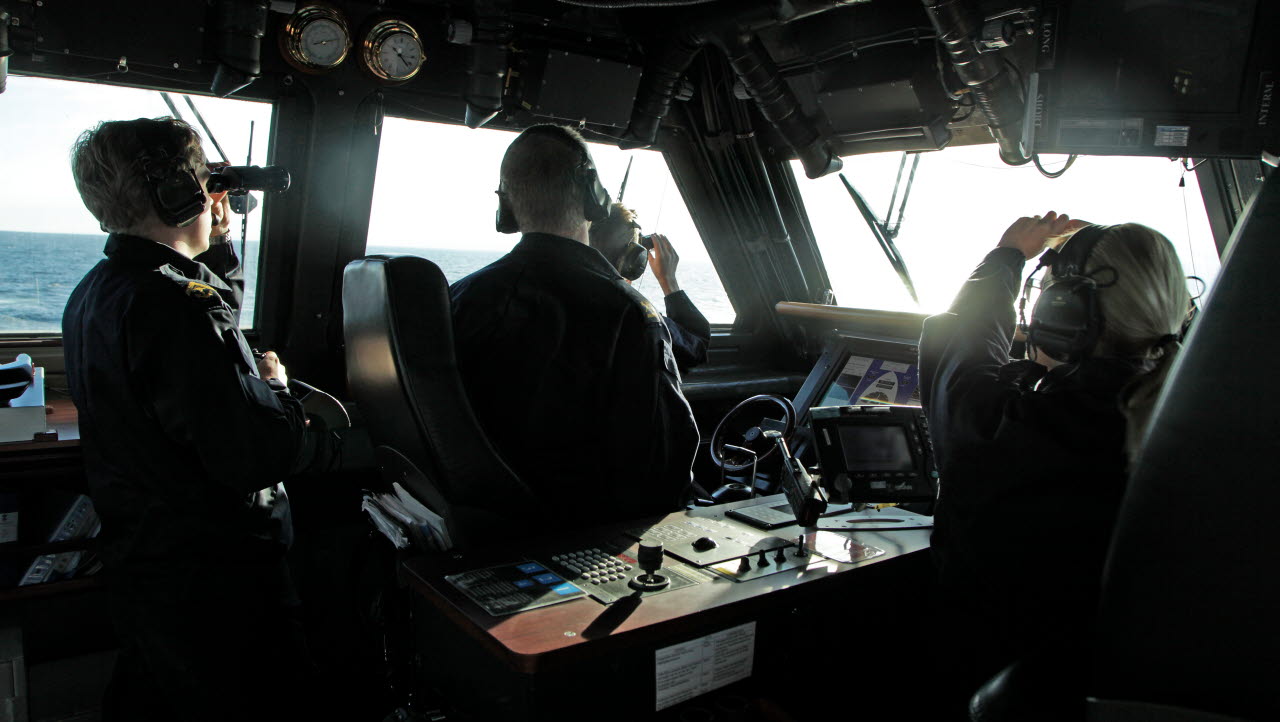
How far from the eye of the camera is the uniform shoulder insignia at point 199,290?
1.64 m

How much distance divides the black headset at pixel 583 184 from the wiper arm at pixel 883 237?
Answer: 202 centimetres

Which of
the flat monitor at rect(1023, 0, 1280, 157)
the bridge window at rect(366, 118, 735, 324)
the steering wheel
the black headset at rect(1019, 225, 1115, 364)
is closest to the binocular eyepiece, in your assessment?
the bridge window at rect(366, 118, 735, 324)

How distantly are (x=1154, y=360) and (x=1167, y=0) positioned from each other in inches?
60.0

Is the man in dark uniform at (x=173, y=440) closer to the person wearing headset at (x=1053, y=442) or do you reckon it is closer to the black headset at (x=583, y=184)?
the black headset at (x=583, y=184)

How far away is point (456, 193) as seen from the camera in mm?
3582

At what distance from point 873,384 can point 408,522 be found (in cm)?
188

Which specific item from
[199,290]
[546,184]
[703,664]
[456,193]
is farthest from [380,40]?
[703,664]

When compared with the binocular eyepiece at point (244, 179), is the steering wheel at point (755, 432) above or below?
below

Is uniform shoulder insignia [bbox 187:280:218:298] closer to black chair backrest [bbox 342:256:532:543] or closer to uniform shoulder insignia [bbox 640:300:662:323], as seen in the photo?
black chair backrest [bbox 342:256:532:543]

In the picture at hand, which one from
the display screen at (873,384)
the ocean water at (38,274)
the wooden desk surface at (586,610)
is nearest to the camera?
the wooden desk surface at (586,610)

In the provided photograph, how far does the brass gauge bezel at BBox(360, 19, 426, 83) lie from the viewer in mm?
2848

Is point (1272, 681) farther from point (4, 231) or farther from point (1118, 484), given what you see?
point (4, 231)

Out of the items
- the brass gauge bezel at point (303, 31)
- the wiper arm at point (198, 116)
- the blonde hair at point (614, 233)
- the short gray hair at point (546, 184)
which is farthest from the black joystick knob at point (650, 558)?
the wiper arm at point (198, 116)

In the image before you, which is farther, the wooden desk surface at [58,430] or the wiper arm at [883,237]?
the wiper arm at [883,237]
